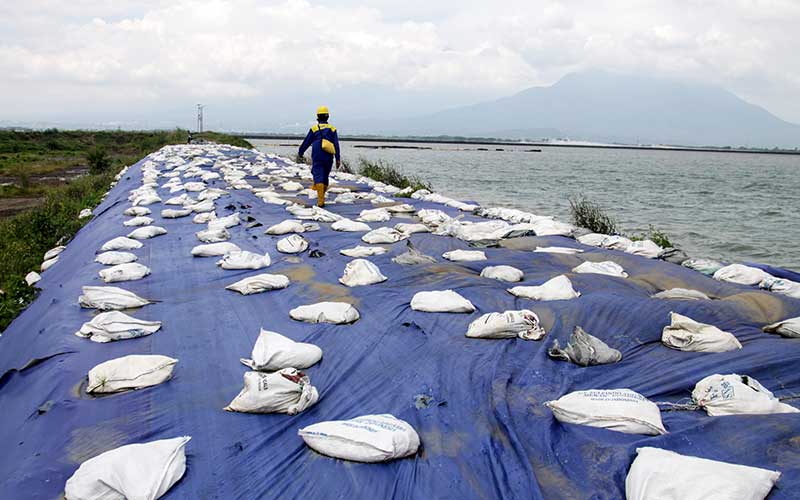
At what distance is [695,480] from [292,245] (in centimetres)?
483

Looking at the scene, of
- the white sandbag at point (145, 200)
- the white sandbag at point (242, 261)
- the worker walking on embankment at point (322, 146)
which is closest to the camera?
the white sandbag at point (242, 261)

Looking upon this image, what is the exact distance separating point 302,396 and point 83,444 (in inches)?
39.6

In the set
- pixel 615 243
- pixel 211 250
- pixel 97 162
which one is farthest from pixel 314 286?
pixel 97 162

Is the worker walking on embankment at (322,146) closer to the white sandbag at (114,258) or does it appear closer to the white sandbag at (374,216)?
the white sandbag at (374,216)

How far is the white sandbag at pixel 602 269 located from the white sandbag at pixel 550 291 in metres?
0.91

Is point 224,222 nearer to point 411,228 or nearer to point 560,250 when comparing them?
point 411,228

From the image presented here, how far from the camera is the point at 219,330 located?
3.91m

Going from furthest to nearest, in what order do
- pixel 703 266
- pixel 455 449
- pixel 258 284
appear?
1. pixel 703 266
2. pixel 258 284
3. pixel 455 449

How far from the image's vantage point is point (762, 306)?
418cm

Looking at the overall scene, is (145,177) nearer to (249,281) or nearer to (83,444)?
(249,281)

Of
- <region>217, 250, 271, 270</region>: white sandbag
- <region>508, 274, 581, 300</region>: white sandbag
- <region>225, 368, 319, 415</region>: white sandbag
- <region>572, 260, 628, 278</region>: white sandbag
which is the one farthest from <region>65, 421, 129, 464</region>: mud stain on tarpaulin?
<region>572, 260, 628, 278</region>: white sandbag

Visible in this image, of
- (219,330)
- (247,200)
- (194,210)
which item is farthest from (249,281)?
(247,200)

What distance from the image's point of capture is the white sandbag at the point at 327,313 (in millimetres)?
4000

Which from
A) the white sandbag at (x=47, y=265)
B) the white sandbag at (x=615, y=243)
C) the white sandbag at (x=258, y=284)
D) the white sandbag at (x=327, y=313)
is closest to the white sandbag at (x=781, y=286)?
the white sandbag at (x=615, y=243)
